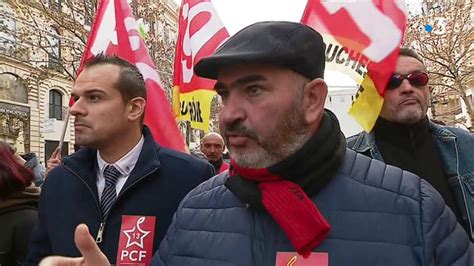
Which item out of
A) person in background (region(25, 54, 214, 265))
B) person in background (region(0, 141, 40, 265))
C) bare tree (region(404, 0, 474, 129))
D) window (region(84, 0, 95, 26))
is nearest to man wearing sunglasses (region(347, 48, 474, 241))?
person in background (region(25, 54, 214, 265))

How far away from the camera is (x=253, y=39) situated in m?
1.52

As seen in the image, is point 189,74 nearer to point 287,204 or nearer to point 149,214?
point 149,214

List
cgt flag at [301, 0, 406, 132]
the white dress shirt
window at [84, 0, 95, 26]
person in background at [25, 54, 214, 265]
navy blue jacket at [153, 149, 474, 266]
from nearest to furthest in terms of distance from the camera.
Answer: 1. navy blue jacket at [153, 149, 474, 266]
2. person in background at [25, 54, 214, 265]
3. the white dress shirt
4. cgt flag at [301, 0, 406, 132]
5. window at [84, 0, 95, 26]

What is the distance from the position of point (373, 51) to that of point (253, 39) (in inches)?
72.8

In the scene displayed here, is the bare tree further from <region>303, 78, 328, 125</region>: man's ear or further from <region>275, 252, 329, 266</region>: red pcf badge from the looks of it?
<region>275, 252, 329, 266</region>: red pcf badge

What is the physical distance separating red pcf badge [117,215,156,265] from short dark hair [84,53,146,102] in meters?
0.67

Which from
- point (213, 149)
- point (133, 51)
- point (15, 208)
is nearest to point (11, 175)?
point (15, 208)

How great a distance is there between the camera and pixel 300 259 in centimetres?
145

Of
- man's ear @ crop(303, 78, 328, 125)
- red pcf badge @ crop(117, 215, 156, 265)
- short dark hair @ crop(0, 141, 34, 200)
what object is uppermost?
man's ear @ crop(303, 78, 328, 125)

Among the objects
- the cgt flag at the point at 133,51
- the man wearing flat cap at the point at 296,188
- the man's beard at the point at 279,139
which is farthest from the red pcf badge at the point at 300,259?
the cgt flag at the point at 133,51

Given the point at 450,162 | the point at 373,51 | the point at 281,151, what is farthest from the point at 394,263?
the point at 373,51

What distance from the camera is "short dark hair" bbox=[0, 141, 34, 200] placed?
3086 millimetres

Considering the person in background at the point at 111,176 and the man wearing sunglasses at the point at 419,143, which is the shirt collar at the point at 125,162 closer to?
the person in background at the point at 111,176

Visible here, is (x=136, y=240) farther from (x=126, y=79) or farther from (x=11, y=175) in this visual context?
(x=11, y=175)
